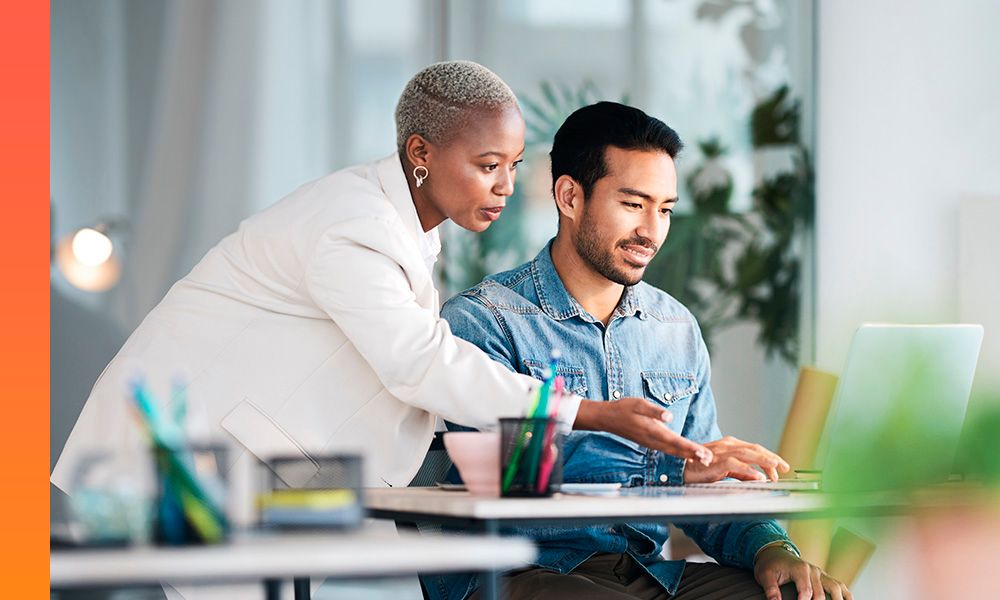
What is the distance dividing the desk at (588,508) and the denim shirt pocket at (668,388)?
53 cm

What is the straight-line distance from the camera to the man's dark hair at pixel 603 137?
225cm

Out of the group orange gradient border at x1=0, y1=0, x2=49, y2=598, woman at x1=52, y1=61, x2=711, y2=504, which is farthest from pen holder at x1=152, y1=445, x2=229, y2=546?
woman at x1=52, y1=61, x2=711, y2=504

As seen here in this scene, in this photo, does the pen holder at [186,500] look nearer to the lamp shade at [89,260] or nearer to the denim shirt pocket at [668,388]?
the denim shirt pocket at [668,388]

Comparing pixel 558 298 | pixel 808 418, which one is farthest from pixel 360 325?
pixel 808 418

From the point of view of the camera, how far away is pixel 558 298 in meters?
2.18

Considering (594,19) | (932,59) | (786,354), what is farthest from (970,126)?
(594,19)

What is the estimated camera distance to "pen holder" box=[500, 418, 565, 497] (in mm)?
1469

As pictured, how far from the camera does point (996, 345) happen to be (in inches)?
142

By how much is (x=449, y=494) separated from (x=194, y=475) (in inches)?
26.4

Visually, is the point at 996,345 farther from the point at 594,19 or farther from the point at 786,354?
the point at 594,19

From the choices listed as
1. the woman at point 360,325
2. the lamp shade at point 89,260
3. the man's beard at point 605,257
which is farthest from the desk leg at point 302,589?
the lamp shade at point 89,260

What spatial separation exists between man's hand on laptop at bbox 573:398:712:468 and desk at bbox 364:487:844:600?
2.1 inches

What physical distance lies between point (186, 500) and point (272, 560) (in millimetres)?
124

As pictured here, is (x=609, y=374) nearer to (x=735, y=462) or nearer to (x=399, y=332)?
(x=735, y=462)
